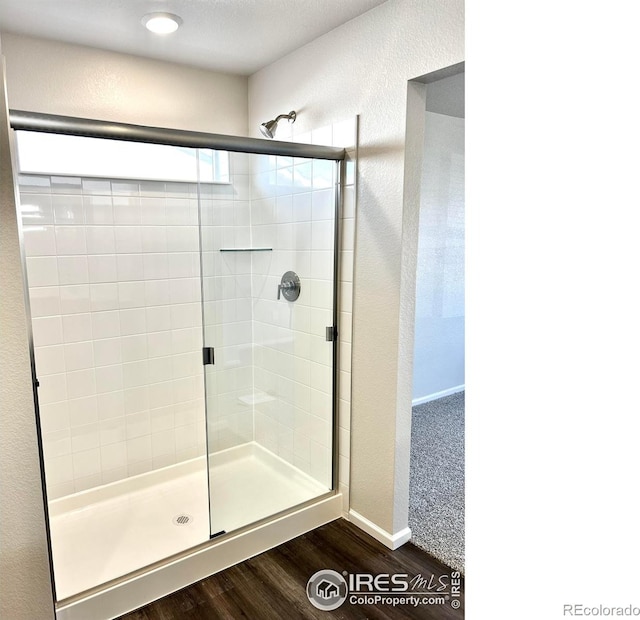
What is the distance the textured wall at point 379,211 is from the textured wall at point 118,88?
608 millimetres

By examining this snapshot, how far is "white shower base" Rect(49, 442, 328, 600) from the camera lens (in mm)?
2119

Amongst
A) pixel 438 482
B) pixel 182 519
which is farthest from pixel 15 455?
pixel 438 482

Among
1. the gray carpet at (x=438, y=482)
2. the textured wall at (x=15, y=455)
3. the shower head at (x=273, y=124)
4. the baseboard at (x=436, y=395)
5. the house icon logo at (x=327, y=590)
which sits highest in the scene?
the shower head at (x=273, y=124)

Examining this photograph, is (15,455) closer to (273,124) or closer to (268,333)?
(268,333)

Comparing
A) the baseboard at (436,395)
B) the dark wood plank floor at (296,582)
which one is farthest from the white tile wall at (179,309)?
the baseboard at (436,395)

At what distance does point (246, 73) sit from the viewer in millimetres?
2885

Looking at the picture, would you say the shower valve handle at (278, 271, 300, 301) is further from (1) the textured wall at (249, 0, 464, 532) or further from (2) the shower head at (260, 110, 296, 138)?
(2) the shower head at (260, 110, 296, 138)

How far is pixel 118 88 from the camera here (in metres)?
2.54

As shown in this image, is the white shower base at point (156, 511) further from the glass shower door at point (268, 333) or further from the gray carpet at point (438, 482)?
the gray carpet at point (438, 482)

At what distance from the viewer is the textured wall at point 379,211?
6.50ft

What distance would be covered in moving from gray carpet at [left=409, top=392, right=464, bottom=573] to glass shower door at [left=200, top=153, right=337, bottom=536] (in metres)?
0.53

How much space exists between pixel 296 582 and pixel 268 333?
1.13 metres
